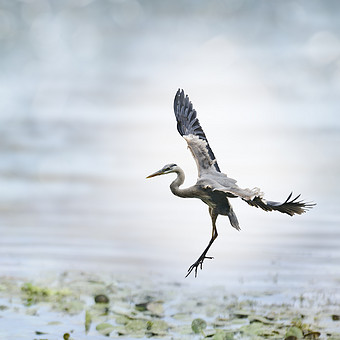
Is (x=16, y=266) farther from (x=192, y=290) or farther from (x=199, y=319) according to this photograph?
(x=199, y=319)

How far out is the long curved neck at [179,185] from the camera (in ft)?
9.47

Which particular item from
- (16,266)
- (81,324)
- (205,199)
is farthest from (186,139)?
(16,266)

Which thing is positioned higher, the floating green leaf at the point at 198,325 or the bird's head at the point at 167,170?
the bird's head at the point at 167,170

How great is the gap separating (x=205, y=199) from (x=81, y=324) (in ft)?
10.4

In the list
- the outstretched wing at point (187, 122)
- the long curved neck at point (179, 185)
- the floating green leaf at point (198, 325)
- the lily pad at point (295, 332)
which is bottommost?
the lily pad at point (295, 332)

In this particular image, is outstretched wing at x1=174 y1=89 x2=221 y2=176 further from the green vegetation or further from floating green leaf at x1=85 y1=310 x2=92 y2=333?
floating green leaf at x1=85 y1=310 x2=92 y2=333

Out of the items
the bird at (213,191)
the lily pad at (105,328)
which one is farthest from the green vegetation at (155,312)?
the bird at (213,191)

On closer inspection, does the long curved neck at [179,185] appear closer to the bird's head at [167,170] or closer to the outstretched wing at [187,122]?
the bird's head at [167,170]

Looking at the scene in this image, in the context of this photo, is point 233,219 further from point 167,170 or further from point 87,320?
point 87,320

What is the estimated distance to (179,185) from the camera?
2.98m

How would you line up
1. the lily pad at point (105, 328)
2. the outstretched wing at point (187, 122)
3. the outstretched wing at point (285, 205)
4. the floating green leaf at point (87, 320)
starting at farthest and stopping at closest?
the floating green leaf at point (87, 320), the lily pad at point (105, 328), the outstretched wing at point (187, 122), the outstretched wing at point (285, 205)

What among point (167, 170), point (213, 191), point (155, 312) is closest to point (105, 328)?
point (155, 312)

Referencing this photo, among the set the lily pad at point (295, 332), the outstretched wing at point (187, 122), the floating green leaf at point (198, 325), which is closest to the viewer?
the outstretched wing at point (187, 122)

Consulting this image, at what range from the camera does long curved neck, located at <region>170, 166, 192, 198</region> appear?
289 centimetres
